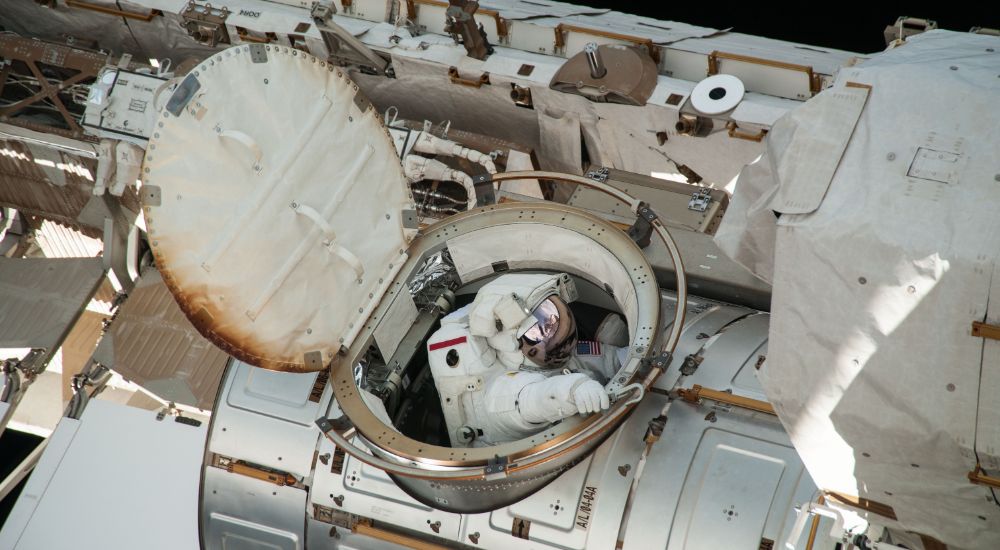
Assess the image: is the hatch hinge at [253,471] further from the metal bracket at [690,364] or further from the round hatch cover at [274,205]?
the metal bracket at [690,364]

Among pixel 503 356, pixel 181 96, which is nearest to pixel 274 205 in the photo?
pixel 181 96

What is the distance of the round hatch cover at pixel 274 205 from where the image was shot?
4578mm

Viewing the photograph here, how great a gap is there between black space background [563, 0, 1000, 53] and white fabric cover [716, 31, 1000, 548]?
411 cm

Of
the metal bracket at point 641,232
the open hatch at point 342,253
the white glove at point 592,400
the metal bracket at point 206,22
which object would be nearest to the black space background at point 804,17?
the metal bracket at point 206,22

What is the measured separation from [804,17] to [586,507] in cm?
498

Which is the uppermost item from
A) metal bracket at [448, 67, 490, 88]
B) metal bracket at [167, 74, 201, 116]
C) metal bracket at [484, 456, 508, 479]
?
metal bracket at [448, 67, 490, 88]

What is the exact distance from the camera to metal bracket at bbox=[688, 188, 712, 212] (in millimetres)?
5949

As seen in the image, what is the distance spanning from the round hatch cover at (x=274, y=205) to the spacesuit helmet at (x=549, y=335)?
744 mm

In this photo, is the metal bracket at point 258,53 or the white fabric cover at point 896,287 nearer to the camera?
the white fabric cover at point 896,287

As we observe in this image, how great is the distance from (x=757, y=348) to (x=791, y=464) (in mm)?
636

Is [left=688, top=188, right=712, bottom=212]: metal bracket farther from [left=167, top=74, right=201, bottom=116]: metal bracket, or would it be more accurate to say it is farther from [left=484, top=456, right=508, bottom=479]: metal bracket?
[left=167, top=74, right=201, bottom=116]: metal bracket

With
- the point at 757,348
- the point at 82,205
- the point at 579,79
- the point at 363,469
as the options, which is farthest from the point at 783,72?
the point at 82,205

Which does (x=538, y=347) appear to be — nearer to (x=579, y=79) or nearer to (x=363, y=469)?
(x=363, y=469)

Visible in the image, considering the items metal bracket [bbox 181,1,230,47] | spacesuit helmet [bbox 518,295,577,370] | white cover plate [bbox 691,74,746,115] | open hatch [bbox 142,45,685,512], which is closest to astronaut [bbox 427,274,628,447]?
spacesuit helmet [bbox 518,295,577,370]
